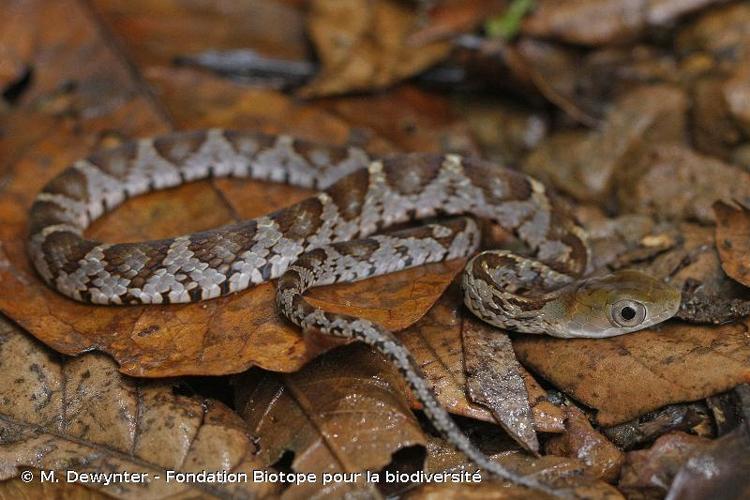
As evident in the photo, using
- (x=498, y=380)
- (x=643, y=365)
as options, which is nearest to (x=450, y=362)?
(x=498, y=380)

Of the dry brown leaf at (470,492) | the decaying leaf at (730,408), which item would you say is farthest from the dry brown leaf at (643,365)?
the dry brown leaf at (470,492)

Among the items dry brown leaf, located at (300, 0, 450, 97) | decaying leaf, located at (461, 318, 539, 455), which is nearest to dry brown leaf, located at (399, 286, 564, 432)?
decaying leaf, located at (461, 318, 539, 455)

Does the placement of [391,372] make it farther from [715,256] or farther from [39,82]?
[39,82]

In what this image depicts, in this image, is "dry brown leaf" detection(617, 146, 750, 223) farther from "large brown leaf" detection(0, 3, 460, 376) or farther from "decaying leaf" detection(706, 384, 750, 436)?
"large brown leaf" detection(0, 3, 460, 376)

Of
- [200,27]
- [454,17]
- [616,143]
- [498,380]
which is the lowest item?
[616,143]

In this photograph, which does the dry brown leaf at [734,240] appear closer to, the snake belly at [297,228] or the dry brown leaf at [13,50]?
the snake belly at [297,228]

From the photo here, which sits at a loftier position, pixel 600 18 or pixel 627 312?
pixel 600 18

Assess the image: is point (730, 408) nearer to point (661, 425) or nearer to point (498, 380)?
point (661, 425)
